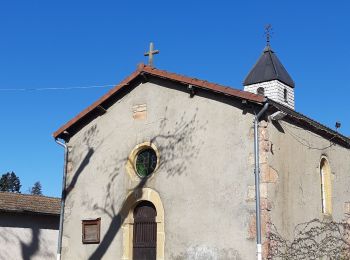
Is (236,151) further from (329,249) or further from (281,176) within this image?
(329,249)

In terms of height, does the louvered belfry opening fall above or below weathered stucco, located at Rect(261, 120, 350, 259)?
below

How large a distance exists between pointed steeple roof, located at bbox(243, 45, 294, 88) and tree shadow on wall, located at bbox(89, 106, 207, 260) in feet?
23.0

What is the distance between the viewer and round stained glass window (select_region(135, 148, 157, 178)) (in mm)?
13206

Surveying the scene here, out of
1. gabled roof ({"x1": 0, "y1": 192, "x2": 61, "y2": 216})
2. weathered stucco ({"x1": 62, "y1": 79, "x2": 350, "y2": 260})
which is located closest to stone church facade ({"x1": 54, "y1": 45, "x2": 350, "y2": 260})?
weathered stucco ({"x1": 62, "y1": 79, "x2": 350, "y2": 260})

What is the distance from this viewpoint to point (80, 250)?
13758mm

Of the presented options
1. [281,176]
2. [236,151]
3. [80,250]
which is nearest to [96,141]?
[80,250]

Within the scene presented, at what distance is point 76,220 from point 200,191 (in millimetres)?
3995

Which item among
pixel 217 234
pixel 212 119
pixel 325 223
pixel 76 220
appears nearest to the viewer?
pixel 217 234

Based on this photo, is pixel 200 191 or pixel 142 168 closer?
pixel 200 191

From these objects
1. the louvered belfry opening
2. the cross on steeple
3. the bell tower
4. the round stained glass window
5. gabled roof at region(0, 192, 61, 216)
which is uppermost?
the bell tower

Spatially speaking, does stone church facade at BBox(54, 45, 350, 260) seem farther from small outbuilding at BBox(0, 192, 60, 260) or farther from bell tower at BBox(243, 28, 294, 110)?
bell tower at BBox(243, 28, 294, 110)

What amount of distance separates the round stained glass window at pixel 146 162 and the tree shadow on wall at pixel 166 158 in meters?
0.25

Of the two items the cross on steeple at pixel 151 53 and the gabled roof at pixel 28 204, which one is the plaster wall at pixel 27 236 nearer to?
the gabled roof at pixel 28 204

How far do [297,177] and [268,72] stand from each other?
752cm
